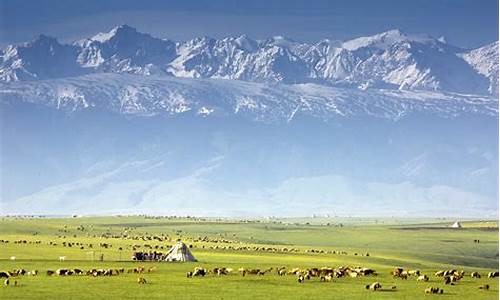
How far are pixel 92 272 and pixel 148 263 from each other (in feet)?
47.5

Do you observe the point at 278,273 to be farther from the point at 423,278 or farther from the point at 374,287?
the point at 374,287

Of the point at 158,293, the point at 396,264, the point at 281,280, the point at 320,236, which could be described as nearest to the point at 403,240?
the point at 320,236

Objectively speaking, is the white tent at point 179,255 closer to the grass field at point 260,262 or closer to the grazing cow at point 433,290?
the grass field at point 260,262

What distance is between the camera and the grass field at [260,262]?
187 feet

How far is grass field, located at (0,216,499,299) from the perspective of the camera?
56938 millimetres

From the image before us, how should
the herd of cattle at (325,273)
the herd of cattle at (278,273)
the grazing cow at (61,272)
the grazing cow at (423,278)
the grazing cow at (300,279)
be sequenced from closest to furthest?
1. the grazing cow at (300,279)
2. the herd of cattle at (278,273)
3. the grazing cow at (61,272)
4. the herd of cattle at (325,273)
5. the grazing cow at (423,278)

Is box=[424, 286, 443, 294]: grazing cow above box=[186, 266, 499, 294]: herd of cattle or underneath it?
underneath

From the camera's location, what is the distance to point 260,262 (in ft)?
289

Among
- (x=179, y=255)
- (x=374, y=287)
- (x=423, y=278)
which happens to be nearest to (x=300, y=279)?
(x=374, y=287)

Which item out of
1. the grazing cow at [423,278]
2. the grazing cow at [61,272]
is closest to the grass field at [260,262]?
the grazing cow at [423,278]

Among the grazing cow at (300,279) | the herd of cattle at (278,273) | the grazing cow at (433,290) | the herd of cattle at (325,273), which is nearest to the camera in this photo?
the grazing cow at (433,290)

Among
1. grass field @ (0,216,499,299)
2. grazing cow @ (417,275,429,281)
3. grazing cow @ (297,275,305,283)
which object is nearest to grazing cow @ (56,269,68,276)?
grass field @ (0,216,499,299)

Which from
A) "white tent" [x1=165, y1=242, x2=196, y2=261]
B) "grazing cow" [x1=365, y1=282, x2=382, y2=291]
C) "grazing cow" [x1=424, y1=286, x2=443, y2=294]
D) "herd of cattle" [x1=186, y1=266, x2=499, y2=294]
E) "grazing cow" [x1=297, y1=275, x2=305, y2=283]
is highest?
"white tent" [x1=165, y1=242, x2=196, y2=261]

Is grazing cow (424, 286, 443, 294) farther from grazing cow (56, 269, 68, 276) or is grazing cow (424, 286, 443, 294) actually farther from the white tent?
the white tent
